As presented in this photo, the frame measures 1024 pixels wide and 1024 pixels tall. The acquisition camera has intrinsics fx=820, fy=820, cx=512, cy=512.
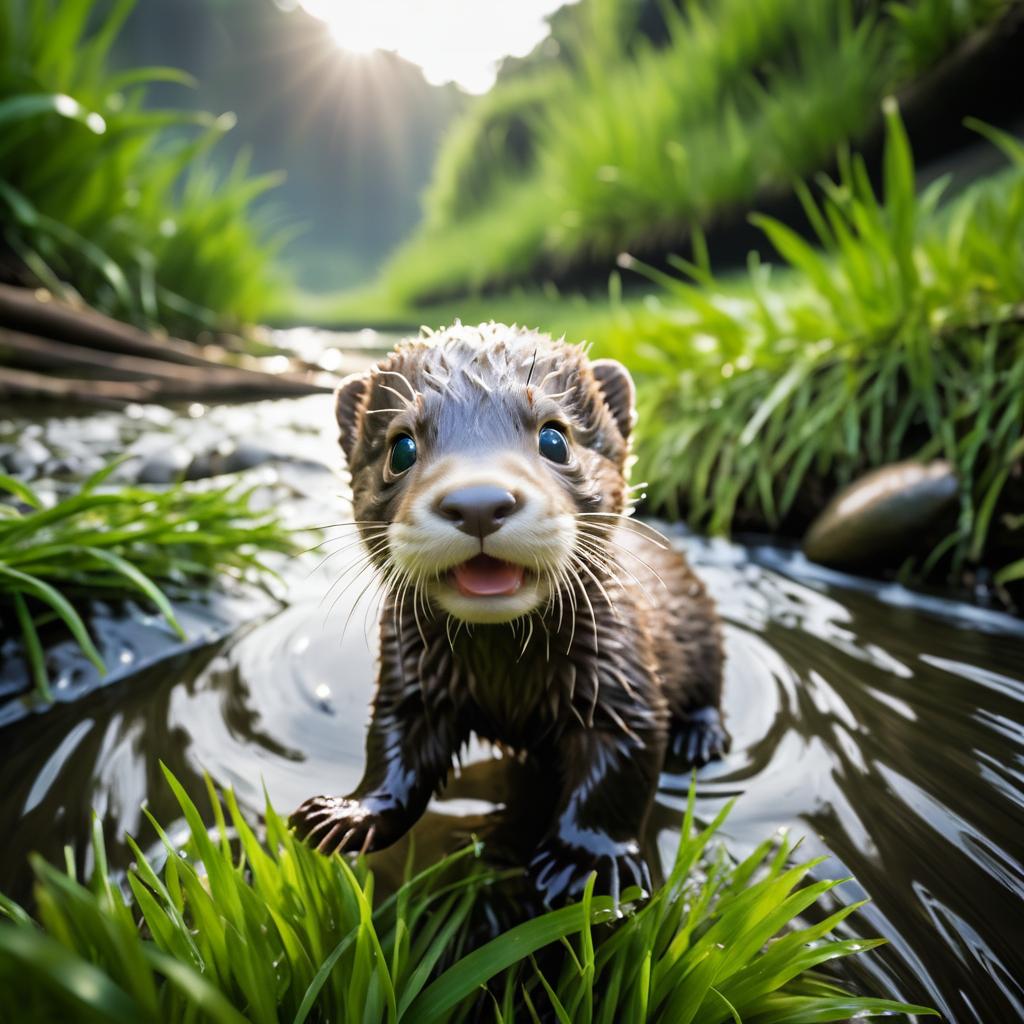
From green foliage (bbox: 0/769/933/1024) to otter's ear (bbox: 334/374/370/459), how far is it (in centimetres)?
74

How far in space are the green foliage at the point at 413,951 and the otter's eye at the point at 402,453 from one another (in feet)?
1.83

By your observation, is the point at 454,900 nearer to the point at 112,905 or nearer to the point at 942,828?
the point at 112,905

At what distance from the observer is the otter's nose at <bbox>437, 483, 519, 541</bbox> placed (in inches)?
43.5

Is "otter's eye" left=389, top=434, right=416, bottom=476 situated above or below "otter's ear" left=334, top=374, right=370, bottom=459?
below

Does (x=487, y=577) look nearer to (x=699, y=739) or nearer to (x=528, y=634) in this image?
A: (x=528, y=634)

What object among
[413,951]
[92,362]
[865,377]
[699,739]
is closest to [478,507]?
[413,951]

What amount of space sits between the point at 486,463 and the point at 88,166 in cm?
465

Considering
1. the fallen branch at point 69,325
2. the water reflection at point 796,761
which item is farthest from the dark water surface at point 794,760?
the fallen branch at point 69,325

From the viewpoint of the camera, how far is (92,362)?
426 centimetres

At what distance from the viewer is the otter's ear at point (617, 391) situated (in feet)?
5.42

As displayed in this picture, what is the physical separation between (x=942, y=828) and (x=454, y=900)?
0.89m

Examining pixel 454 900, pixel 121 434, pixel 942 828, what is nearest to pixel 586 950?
pixel 454 900

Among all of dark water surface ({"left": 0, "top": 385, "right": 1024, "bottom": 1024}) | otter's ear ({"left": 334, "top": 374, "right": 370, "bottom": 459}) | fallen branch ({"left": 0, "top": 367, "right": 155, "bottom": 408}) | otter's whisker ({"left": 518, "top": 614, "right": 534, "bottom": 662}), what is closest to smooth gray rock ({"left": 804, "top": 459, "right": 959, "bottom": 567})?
dark water surface ({"left": 0, "top": 385, "right": 1024, "bottom": 1024})

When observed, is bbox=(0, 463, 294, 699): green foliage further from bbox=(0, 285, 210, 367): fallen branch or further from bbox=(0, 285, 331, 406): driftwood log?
bbox=(0, 285, 210, 367): fallen branch
